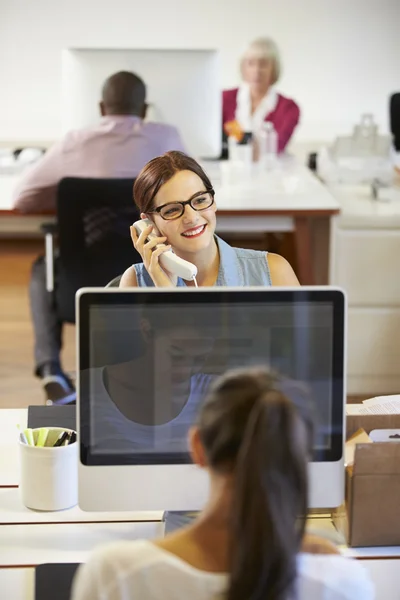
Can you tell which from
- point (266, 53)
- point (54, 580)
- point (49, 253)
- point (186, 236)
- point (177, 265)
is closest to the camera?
point (54, 580)

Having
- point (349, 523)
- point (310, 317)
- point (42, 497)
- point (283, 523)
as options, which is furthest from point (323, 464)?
point (283, 523)

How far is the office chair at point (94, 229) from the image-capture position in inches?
123

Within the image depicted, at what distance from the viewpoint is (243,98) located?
16.9 feet

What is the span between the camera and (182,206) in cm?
209

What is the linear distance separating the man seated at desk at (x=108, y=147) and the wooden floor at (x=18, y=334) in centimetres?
74

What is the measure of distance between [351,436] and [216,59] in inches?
98.3

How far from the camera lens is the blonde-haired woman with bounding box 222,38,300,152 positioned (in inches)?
197

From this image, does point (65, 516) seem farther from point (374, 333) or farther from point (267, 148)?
point (267, 148)

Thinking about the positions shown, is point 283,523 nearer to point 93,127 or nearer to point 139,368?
point 139,368

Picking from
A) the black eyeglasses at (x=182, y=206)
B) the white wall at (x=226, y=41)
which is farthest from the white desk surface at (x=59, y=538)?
the white wall at (x=226, y=41)

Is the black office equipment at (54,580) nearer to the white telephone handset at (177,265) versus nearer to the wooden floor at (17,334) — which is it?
the white telephone handset at (177,265)

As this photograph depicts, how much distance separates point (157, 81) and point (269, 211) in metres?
0.69

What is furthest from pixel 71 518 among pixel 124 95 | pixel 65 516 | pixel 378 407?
pixel 124 95

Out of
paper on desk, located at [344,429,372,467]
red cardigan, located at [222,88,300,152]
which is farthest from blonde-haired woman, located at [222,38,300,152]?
paper on desk, located at [344,429,372,467]
